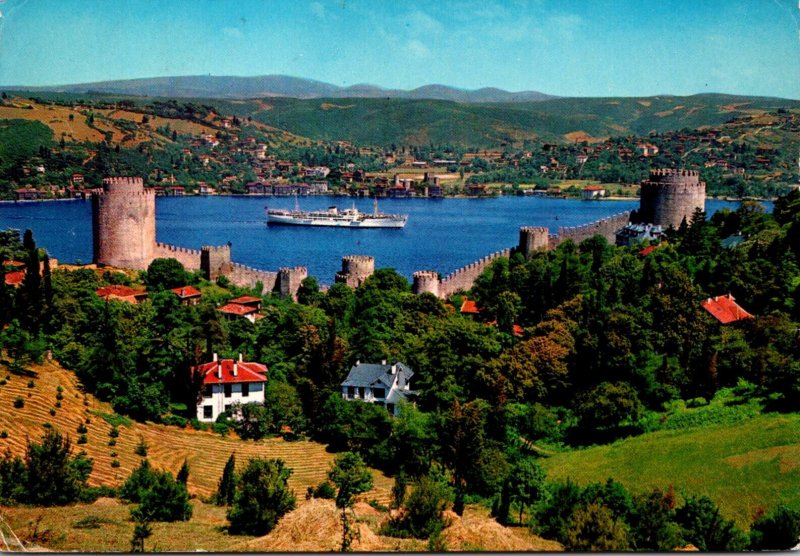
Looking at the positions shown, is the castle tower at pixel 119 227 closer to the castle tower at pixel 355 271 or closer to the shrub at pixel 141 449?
the castle tower at pixel 355 271

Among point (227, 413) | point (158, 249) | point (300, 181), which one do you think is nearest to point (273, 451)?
point (227, 413)

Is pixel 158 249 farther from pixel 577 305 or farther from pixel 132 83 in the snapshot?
pixel 132 83

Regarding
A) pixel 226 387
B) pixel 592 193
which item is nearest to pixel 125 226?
pixel 226 387

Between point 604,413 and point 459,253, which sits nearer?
point 604,413

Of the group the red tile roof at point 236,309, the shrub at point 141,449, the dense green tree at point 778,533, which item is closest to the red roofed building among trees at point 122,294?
the red tile roof at point 236,309

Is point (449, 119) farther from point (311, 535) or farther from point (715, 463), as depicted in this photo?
point (311, 535)

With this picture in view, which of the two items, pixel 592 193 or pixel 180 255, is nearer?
pixel 180 255
